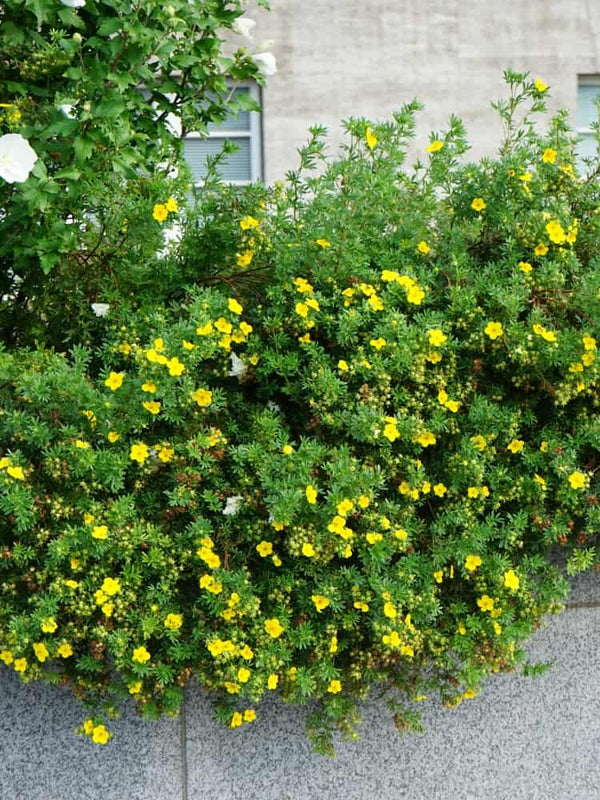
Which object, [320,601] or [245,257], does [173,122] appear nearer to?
[245,257]

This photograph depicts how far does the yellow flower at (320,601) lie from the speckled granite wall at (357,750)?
0.55m

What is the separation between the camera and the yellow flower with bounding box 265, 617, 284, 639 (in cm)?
235

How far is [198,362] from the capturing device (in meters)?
2.43

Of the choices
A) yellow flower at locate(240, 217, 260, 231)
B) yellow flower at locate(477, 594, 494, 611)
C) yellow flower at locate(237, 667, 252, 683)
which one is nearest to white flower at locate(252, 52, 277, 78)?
yellow flower at locate(240, 217, 260, 231)

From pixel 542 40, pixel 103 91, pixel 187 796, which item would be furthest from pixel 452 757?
pixel 542 40

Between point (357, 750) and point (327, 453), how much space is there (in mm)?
1024

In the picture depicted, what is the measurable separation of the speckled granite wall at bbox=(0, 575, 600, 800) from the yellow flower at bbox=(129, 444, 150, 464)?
795 mm

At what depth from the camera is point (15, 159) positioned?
2.34 meters

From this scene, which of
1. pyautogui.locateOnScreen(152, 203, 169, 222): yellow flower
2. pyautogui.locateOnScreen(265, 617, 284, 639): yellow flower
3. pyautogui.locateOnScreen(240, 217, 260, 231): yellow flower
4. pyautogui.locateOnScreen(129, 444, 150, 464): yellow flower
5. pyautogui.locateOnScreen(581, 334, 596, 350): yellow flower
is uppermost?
pyautogui.locateOnScreen(152, 203, 169, 222): yellow flower

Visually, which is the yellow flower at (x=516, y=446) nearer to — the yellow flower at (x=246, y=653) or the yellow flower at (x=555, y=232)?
the yellow flower at (x=555, y=232)

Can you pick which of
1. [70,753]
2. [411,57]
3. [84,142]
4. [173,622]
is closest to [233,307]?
[84,142]

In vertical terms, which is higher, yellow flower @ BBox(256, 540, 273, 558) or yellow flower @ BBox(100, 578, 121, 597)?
Answer: yellow flower @ BBox(256, 540, 273, 558)

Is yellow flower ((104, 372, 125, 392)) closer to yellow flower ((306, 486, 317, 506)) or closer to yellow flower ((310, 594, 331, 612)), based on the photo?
yellow flower ((306, 486, 317, 506))

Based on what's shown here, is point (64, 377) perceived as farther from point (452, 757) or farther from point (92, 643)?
point (452, 757)
